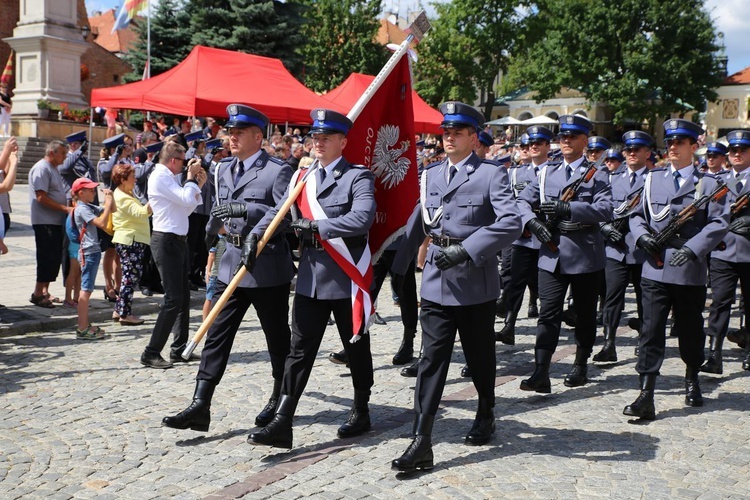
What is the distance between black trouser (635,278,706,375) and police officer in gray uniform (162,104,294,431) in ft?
8.94

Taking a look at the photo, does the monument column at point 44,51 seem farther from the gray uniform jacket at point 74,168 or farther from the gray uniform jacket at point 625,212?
the gray uniform jacket at point 625,212

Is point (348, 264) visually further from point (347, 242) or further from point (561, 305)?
point (561, 305)

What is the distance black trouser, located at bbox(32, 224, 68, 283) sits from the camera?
948cm

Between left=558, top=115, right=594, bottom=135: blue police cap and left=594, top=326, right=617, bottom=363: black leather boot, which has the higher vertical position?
left=558, top=115, right=594, bottom=135: blue police cap

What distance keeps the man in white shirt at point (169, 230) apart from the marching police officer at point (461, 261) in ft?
8.74

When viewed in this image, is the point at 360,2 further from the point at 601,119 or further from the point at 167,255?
the point at 167,255

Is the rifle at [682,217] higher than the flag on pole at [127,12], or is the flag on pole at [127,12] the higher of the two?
the flag on pole at [127,12]

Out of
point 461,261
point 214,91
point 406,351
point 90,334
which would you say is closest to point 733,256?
point 406,351

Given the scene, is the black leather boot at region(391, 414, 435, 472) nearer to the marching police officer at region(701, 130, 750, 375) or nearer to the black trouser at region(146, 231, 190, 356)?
the black trouser at region(146, 231, 190, 356)

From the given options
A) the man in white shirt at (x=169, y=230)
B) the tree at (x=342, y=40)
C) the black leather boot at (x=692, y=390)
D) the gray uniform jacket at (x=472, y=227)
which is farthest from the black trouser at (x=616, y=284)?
the tree at (x=342, y=40)

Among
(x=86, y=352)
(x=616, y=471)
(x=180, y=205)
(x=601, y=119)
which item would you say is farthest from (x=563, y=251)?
(x=601, y=119)

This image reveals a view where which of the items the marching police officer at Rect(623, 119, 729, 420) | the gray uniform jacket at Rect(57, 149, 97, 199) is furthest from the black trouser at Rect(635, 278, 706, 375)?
the gray uniform jacket at Rect(57, 149, 97, 199)

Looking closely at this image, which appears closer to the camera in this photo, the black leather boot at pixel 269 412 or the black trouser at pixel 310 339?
the black trouser at pixel 310 339

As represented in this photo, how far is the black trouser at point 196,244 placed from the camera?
37.1 feet
